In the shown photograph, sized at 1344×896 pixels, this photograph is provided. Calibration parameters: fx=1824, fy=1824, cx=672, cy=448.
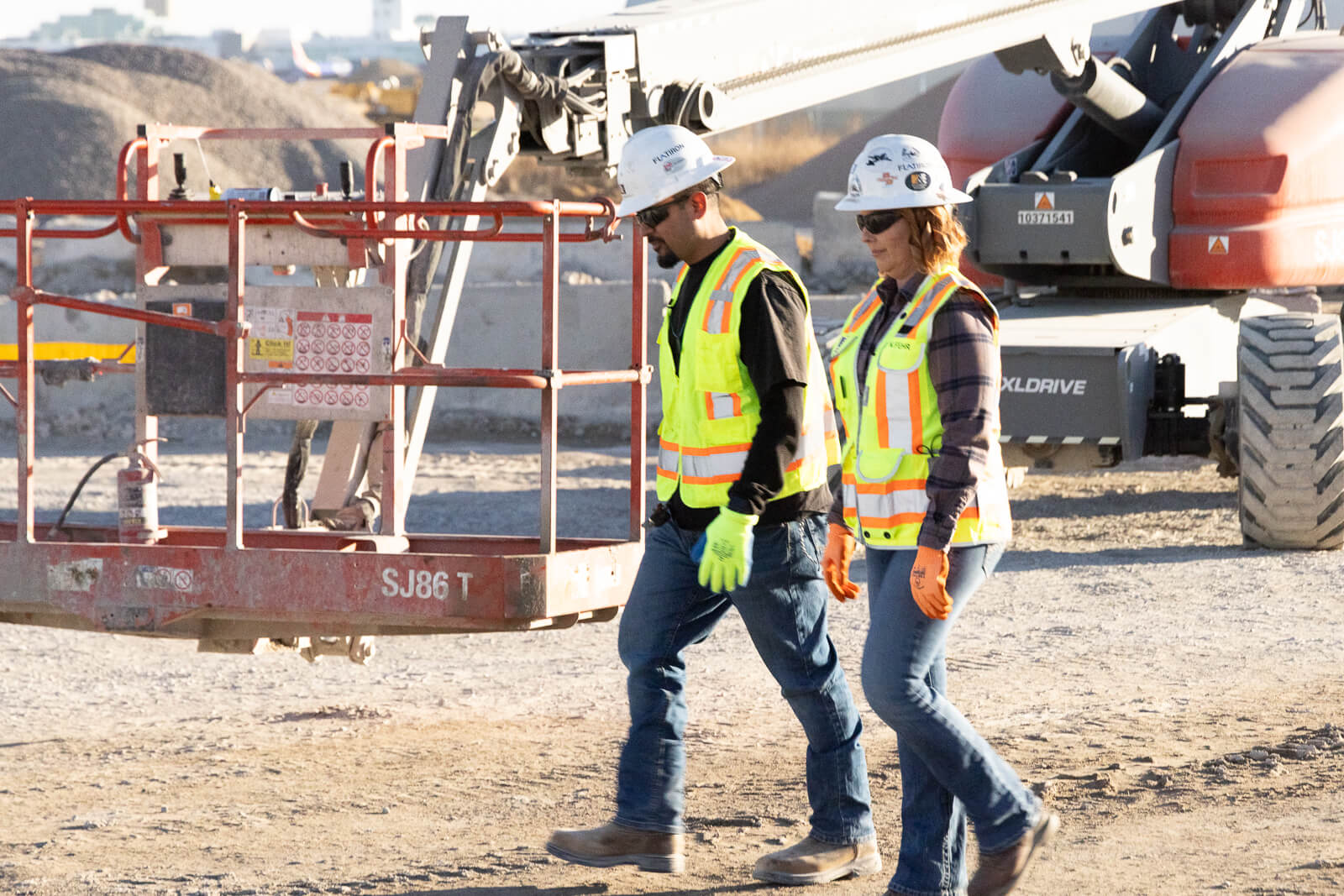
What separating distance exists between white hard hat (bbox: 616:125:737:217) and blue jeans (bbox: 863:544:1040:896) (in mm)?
1070

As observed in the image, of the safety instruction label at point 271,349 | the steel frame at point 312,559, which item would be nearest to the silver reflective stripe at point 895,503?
the steel frame at point 312,559

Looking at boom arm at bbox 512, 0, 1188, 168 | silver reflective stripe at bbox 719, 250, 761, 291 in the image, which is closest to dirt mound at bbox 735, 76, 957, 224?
boom arm at bbox 512, 0, 1188, 168

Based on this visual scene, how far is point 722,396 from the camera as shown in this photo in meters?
4.68

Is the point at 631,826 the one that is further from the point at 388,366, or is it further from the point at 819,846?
the point at 388,366

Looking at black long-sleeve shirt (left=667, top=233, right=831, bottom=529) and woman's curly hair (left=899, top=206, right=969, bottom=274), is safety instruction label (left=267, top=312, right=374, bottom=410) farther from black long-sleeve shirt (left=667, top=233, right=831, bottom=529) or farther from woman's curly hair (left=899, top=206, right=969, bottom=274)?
woman's curly hair (left=899, top=206, right=969, bottom=274)

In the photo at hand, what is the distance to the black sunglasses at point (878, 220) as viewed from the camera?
445 cm

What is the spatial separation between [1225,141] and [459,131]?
5.31 m

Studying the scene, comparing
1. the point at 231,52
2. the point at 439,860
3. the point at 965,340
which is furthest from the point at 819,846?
the point at 231,52

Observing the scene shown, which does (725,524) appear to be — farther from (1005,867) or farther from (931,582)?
(1005,867)

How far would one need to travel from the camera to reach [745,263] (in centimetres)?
467

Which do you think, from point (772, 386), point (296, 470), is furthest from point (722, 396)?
point (296, 470)

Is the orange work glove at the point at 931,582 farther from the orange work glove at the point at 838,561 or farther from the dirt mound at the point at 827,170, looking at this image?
the dirt mound at the point at 827,170

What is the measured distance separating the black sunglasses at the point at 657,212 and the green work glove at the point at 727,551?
787 millimetres

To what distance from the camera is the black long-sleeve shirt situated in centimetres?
455
